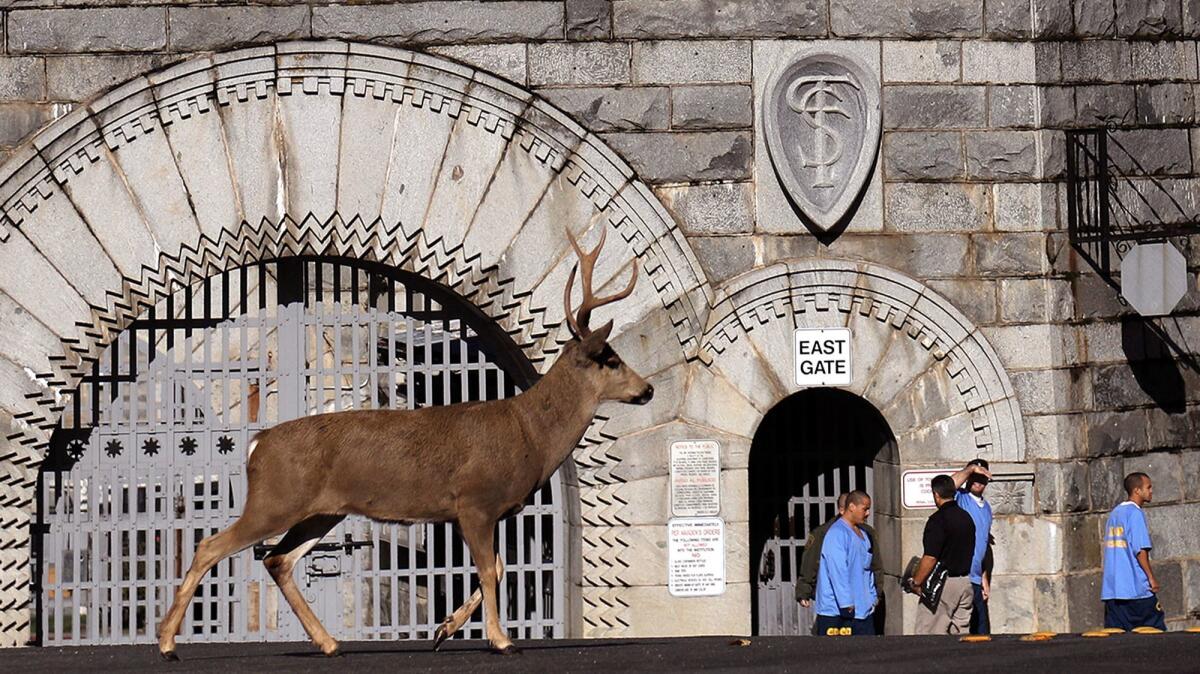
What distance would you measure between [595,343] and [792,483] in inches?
176

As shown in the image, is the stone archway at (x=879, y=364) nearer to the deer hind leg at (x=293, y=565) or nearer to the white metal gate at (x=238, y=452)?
the white metal gate at (x=238, y=452)

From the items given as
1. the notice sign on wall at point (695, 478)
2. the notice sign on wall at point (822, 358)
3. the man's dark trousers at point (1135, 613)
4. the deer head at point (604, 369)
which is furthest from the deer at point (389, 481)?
the man's dark trousers at point (1135, 613)

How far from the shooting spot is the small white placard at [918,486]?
13.1m

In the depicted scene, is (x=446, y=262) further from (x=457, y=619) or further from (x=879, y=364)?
(x=457, y=619)

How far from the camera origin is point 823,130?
13094mm

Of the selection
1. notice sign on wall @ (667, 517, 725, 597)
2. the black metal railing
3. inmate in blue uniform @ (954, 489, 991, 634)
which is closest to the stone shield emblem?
the black metal railing

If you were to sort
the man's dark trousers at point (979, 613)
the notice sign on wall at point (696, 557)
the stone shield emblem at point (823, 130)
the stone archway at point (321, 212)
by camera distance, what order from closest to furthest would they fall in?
the man's dark trousers at point (979, 613)
the stone archway at point (321, 212)
the notice sign on wall at point (696, 557)
the stone shield emblem at point (823, 130)

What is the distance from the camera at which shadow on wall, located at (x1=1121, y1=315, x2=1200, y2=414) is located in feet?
43.9

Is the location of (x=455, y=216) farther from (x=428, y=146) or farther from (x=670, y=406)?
(x=670, y=406)

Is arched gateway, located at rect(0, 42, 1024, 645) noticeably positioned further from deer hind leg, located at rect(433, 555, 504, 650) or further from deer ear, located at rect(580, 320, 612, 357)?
deer hind leg, located at rect(433, 555, 504, 650)

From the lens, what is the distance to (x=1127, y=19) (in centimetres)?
1344

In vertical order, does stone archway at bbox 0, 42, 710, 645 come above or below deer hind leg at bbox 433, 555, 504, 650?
above

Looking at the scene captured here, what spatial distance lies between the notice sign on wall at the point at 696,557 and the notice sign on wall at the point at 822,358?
111cm

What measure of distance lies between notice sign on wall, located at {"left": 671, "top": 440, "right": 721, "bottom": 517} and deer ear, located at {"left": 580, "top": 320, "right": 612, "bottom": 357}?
10.1ft
